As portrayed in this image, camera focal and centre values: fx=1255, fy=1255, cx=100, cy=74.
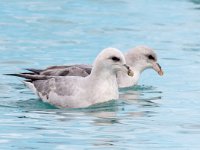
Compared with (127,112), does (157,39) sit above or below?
above

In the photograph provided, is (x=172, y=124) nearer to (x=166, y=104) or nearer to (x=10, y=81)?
(x=166, y=104)

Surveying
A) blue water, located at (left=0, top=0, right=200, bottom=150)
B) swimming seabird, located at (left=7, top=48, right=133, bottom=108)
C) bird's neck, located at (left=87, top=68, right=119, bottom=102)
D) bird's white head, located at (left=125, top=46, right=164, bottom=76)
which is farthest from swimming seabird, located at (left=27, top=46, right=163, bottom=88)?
bird's neck, located at (left=87, top=68, right=119, bottom=102)

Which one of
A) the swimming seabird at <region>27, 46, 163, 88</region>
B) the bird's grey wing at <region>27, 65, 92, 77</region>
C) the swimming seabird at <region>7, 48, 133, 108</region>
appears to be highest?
the swimming seabird at <region>27, 46, 163, 88</region>

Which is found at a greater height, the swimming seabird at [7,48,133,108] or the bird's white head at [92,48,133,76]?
the bird's white head at [92,48,133,76]

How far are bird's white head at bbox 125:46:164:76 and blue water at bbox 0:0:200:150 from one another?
0.32m

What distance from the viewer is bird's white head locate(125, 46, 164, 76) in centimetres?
2119

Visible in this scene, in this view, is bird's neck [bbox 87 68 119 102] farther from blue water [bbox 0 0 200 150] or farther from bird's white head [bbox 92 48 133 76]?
blue water [bbox 0 0 200 150]

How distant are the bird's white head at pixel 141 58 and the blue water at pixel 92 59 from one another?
12.7 inches

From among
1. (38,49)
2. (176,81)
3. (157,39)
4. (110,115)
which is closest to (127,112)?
(110,115)

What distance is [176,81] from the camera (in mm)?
21250

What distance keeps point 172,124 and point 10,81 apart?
4443mm

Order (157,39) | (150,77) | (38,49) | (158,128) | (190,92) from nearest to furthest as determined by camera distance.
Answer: (158,128) < (190,92) < (150,77) < (38,49) < (157,39)

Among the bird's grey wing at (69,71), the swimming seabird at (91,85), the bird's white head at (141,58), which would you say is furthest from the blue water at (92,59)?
the bird's grey wing at (69,71)

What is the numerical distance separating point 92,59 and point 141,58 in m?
2.30
